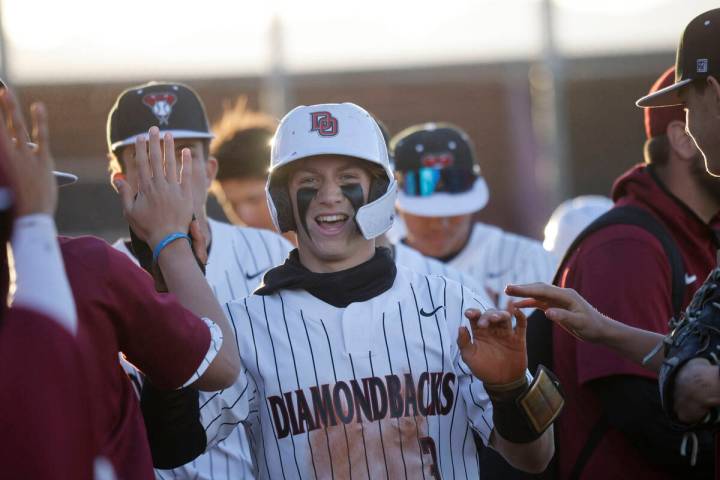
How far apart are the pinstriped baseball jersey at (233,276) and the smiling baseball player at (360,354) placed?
57 cm

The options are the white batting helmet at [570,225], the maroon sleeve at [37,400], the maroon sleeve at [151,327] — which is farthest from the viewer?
the white batting helmet at [570,225]

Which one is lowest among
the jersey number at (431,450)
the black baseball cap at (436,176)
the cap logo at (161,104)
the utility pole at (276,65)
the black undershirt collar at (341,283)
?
the jersey number at (431,450)

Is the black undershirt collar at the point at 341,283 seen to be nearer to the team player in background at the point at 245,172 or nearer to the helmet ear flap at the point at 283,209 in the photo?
the helmet ear flap at the point at 283,209

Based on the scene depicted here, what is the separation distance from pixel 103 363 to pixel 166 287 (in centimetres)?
53

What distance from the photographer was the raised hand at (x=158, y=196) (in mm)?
2900

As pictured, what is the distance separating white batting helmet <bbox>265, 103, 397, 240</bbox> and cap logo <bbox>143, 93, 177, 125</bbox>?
3.89 ft

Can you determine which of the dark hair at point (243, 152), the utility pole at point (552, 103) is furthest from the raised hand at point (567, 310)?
the utility pole at point (552, 103)

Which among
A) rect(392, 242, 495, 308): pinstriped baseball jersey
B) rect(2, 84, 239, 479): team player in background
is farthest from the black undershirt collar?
rect(392, 242, 495, 308): pinstriped baseball jersey

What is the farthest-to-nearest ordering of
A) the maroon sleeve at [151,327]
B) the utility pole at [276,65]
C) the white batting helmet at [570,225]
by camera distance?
the utility pole at [276,65]
the white batting helmet at [570,225]
the maroon sleeve at [151,327]

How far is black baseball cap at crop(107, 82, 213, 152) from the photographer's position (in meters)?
4.62

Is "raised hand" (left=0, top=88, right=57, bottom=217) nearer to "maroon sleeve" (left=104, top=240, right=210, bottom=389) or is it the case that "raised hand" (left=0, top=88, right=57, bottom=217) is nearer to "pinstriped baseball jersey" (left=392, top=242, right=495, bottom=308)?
"maroon sleeve" (left=104, top=240, right=210, bottom=389)

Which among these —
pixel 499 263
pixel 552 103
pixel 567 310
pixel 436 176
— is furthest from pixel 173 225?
pixel 552 103

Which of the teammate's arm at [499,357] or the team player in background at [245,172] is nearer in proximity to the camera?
the teammate's arm at [499,357]

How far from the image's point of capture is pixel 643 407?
141 inches
